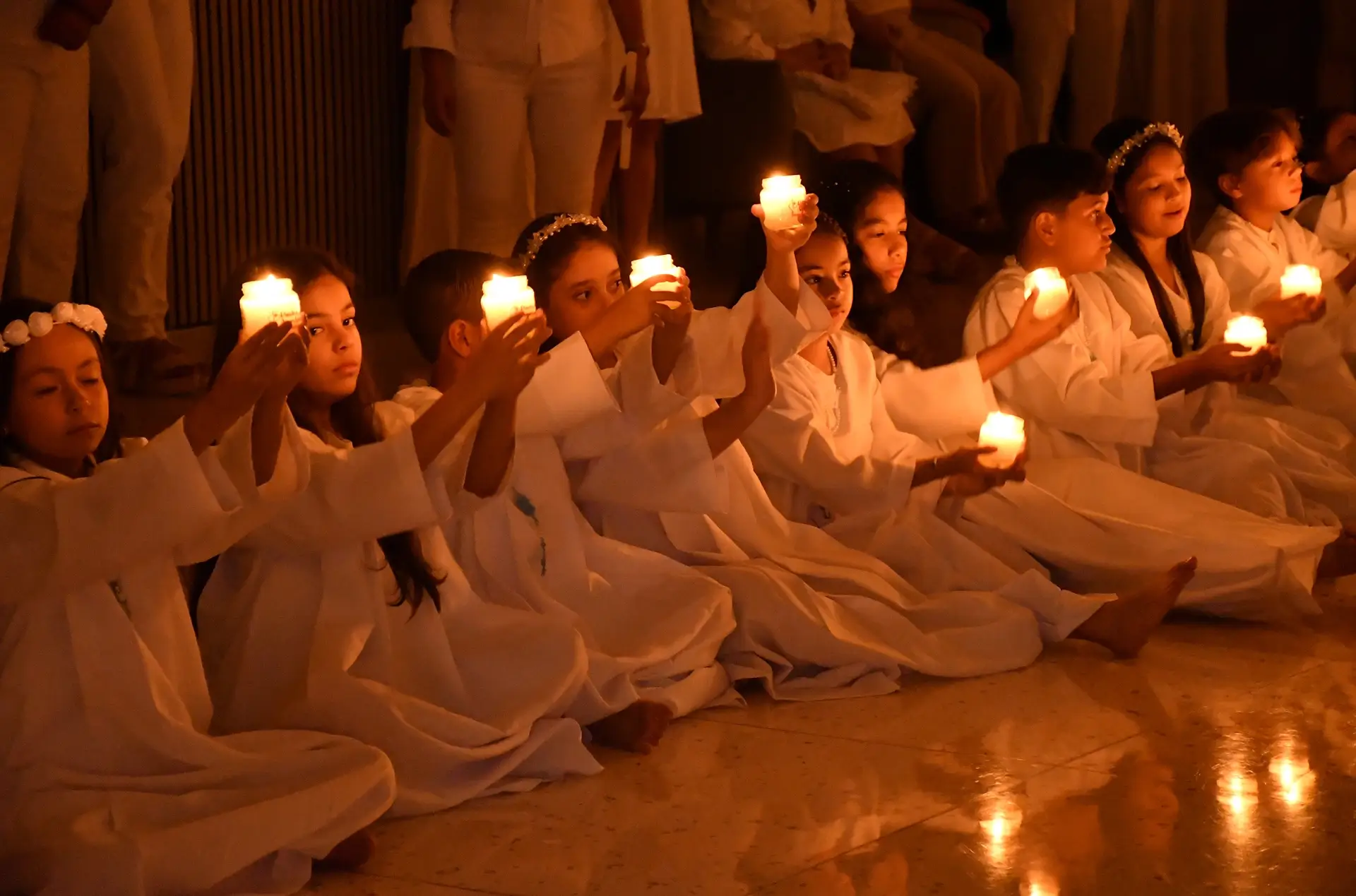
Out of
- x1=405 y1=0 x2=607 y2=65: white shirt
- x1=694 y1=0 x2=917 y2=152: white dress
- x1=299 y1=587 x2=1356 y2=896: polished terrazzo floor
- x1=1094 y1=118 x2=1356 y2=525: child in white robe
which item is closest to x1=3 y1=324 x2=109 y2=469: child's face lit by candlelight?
x1=299 y1=587 x2=1356 y2=896: polished terrazzo floor

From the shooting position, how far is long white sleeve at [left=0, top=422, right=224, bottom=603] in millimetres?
2936

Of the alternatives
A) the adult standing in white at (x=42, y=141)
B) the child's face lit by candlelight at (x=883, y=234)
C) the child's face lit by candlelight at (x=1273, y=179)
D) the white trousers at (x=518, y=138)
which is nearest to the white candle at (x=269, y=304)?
the adult standing in white at (x=42, y=141)

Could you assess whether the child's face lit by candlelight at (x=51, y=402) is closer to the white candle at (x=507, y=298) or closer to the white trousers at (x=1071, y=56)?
the white candle at (x=507, y=298)

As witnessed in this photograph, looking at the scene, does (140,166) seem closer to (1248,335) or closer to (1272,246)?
(1248,335)

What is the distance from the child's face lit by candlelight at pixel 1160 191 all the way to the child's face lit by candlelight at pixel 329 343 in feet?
8.63

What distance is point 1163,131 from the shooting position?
5469mm

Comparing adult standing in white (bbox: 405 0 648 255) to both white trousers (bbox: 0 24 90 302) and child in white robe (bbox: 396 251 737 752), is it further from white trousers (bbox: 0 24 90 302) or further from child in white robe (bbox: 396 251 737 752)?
child in white robe (bbox: 396 251 737 752)

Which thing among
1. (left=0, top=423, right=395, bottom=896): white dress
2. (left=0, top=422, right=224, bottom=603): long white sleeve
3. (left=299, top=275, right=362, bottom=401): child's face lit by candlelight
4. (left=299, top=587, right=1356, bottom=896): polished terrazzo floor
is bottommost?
(left=299, top=587, right=1356, bottom=896): polished terrazzo floor

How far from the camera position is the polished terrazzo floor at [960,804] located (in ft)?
9.90

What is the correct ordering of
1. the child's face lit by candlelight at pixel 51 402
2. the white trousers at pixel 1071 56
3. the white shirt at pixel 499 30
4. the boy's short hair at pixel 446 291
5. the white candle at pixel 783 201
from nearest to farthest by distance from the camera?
the child's face lit by candlelight at pixel 51 402 < the white candle at pixel 783 201 < the boy's short hair at pixel 446 291 < the white shirt at pixel 499 30 < the white trousers at pixel 1071 56

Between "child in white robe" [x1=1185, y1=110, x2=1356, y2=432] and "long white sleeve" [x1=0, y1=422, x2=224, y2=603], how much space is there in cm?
349

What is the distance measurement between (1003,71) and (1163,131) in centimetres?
318

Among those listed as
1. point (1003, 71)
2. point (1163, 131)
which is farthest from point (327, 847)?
point (1003, 71)

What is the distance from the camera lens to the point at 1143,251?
18.1ft
